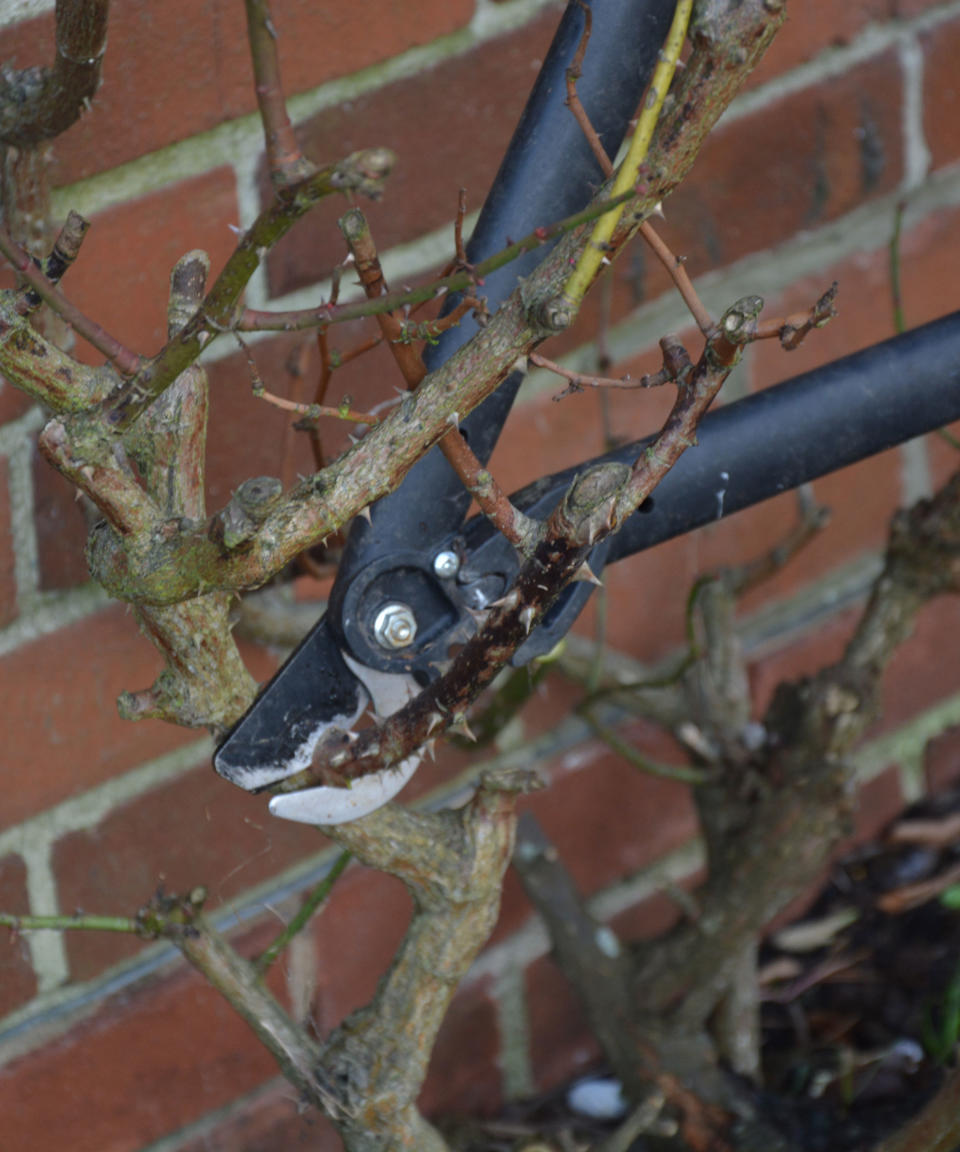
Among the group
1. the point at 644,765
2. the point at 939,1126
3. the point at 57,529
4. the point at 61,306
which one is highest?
the point at 57,529

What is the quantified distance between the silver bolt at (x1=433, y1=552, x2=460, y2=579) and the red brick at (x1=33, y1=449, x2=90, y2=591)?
231 millimetres

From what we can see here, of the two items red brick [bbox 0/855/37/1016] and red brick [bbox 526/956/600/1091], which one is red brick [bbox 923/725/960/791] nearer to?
red brick [bbox 526/956/600/1091]

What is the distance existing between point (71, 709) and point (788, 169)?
2.01 feet

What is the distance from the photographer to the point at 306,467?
0.79m

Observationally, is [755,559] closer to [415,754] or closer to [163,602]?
[415,754]

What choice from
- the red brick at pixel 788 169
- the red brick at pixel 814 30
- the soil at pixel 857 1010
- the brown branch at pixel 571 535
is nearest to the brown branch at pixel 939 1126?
the soil at pixel 857 1010

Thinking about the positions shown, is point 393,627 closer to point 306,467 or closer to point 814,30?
point 306,467

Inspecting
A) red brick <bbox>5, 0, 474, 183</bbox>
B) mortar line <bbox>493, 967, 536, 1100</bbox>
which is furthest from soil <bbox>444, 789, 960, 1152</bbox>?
red brick <bbox>5, 0, 474, 183</bbox>

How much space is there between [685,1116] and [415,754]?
0.43 m

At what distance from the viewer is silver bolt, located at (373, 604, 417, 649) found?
21.0 inches

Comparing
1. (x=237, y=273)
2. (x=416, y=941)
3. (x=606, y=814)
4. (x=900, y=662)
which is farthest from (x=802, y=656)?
(x=237, y=273)

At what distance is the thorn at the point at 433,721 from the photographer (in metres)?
0.48

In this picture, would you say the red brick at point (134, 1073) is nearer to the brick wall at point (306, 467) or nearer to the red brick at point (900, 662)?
the brick wall at point (306, 467)

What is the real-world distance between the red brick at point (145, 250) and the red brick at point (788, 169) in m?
0.32
